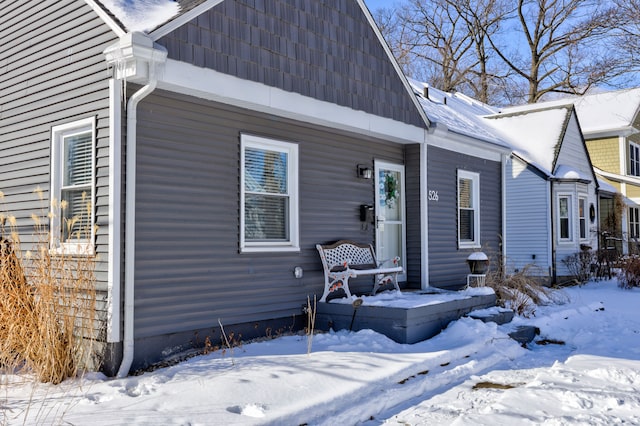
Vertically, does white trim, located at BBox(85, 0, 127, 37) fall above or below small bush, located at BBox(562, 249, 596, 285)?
above

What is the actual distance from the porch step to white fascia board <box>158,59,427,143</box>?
291cm

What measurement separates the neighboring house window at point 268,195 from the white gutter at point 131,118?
5.08 feet

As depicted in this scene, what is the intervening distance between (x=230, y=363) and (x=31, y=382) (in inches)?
69.6

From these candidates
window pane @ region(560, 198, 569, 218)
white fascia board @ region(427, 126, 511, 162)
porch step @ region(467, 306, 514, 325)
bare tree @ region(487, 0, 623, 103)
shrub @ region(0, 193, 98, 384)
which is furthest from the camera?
bare tree @ region(487, 0, 623, 103)

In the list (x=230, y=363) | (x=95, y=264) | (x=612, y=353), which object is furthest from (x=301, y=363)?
(x=612, y=353)

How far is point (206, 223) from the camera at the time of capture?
6.67m

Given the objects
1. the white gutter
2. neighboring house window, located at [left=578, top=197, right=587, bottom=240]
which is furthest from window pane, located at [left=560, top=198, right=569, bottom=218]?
the white gutter

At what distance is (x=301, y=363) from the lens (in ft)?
19.2

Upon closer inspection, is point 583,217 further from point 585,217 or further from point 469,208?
point 469,208

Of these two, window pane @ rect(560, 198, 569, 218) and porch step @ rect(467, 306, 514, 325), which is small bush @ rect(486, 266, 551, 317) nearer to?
porch step @ rect(467, 306, 514, 325)

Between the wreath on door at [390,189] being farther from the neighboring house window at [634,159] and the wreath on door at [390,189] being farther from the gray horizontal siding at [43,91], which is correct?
the neighboring house window at [634,159]

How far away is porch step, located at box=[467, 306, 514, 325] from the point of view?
817 cm

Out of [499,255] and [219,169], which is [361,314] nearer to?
[219,169]

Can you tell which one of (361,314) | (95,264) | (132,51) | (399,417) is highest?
(132,51)
